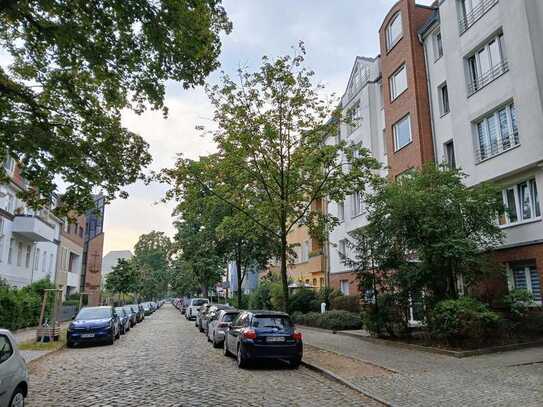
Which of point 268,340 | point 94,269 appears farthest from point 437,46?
point 94,269

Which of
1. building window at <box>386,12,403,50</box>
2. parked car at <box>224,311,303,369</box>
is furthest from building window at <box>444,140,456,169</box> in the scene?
parked car at <box>224,311,303,369</box>

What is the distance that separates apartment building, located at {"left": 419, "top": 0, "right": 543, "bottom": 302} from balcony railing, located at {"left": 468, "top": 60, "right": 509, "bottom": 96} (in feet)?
0.13

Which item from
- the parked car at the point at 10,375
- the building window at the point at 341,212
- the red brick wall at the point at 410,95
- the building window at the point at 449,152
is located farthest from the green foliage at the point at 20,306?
the building window at the point at 449,152

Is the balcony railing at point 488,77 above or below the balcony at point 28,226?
above

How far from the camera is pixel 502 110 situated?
17.2 metres

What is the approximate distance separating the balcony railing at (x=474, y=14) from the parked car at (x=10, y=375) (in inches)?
758

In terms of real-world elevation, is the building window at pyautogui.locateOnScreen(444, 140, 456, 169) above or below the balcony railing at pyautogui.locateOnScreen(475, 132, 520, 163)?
above

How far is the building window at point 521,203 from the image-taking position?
15.7 m

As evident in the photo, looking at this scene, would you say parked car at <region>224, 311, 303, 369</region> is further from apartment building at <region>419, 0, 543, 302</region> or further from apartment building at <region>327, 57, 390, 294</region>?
apartment building at <region>327, 57, 390, 294</region>

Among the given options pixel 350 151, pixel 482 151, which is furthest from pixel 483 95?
pixel 350 151

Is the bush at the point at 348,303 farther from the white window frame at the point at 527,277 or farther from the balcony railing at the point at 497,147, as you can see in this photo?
the balcony railing at the point at 497,147

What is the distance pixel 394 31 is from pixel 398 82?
3209 mm

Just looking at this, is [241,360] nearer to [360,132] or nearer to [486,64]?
[486,64]

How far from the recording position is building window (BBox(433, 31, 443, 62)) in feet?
71.8
